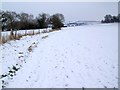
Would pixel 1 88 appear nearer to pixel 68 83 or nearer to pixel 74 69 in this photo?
pixel 68 83

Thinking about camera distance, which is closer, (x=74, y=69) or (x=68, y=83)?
(x=68, y=83)

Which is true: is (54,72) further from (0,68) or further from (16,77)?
(0,68)

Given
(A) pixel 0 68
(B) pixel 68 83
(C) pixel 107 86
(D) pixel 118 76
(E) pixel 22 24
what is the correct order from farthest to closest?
1. (E) pixel 22 24
2. (A) pixel 0 68
3. (D) pixel 118 76
4. (B) pixel 68 83
5. (C) pixel 107 86

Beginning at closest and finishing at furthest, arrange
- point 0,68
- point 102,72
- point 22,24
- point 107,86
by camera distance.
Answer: point 107,86
point 102,72
point 0,68
point 22,24

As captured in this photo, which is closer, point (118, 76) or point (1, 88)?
point (1, 88)

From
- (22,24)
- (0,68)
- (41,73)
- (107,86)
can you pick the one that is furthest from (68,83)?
(22,24)

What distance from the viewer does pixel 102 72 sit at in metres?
8.84

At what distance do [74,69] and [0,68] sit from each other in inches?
125

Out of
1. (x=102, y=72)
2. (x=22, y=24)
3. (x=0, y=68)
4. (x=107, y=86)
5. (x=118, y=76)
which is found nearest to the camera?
(x=107, y=86)

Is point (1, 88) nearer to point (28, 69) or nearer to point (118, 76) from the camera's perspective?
point (28, 69)

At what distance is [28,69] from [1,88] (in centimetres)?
279

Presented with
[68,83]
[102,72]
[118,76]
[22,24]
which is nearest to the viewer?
[68,83]

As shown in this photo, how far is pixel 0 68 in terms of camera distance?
31.2 feet

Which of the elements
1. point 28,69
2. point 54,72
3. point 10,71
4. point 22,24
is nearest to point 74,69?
point 54,72
